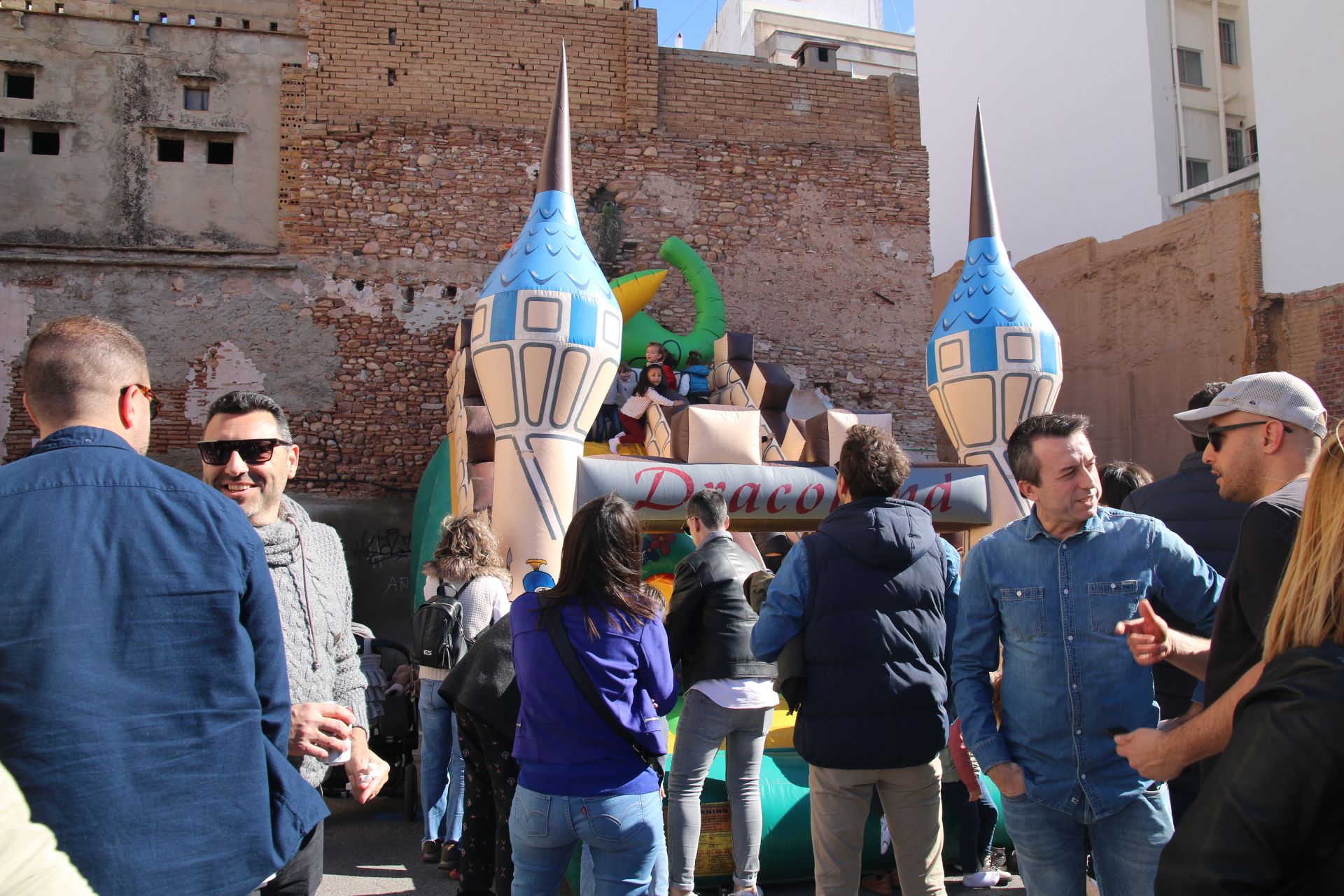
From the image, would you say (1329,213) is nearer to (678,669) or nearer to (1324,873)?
(678,669)

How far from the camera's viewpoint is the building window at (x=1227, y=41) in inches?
619

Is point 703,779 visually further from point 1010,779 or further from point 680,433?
point 680,433

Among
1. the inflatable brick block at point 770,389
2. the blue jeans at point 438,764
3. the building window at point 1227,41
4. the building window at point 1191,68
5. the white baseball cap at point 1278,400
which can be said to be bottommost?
the blue jeans at point 438,764

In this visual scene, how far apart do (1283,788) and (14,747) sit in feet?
5.83

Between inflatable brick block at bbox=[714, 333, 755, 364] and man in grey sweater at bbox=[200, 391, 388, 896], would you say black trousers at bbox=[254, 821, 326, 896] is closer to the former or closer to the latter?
man in grey sweater at bbox=[200, 391, 388, 896]

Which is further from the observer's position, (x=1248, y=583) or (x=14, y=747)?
(x=1248, y=583)

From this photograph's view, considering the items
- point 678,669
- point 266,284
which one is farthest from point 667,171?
point 678,669

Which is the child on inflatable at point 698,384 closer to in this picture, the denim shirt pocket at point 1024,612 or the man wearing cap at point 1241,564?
the denim shirt pocket at point 1024,612

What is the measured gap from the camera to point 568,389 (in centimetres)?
597

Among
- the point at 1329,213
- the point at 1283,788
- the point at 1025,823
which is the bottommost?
the point at 1025,823

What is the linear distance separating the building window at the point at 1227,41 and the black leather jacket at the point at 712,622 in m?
16.2

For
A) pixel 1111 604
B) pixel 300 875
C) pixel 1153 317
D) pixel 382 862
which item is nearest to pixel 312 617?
pixel 300 875

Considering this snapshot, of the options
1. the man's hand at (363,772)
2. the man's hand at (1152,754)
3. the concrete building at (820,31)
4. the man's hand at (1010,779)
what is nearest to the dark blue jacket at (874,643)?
the man's hand at (1010,779)

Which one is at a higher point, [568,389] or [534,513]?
[568,389]
